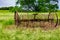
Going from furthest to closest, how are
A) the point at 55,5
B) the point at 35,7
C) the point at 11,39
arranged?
1. the point at 55,5
2. the point at 35,7
3. the point at 11,39

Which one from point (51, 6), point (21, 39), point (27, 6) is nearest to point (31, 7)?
point (27, 6)

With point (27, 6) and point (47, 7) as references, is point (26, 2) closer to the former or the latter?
point (27, 6)

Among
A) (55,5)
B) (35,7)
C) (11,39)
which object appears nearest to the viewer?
(11,39)

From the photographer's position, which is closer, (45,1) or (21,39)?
(21,39)

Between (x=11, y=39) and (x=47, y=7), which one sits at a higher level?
(x=11, y=39)

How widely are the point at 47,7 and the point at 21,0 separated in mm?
4474

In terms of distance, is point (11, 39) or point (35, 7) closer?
point (11, 39)

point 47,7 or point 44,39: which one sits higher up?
point 44,39

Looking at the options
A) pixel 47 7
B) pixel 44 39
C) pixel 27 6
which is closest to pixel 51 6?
pixel 47 7

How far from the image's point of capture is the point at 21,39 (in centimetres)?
738

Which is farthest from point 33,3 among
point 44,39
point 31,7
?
point 44,39

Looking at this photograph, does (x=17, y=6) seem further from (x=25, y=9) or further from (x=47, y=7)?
(x=47, y=7)

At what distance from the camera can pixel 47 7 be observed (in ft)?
123

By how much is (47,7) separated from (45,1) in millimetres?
972
